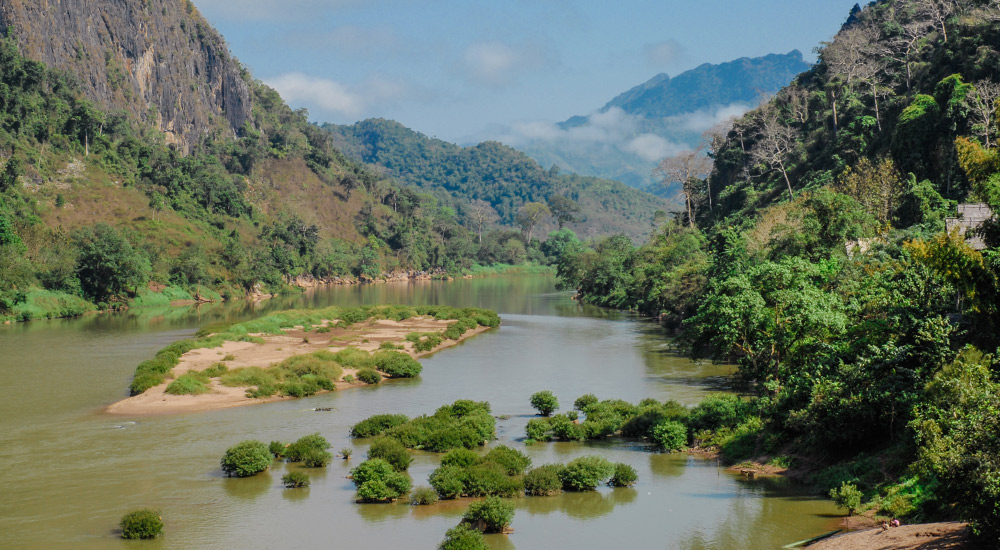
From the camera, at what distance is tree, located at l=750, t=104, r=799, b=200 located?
84.0 m

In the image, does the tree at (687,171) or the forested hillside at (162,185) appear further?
the tree at (687,171)

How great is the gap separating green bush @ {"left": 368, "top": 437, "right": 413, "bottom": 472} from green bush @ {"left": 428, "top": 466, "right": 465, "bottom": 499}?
2215 millimetres

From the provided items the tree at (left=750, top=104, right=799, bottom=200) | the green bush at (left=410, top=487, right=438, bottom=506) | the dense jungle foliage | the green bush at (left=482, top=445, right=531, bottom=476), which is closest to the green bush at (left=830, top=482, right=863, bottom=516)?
the green bush at (left=482, top=445, right=531, bottom=476)

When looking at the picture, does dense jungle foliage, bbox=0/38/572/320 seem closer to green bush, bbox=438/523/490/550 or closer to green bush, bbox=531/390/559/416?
green bush, bbox=531/390/559/416

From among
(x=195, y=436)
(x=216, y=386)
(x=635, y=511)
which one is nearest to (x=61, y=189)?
(x=216, y=386)

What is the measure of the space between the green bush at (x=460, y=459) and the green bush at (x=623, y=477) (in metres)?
4.22

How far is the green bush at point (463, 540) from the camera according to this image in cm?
1966

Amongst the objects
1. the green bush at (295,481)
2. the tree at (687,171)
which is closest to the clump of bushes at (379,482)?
the green bush at (295,481)

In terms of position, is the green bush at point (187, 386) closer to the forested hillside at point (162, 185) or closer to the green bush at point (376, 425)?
the green bush at point (376, 425)

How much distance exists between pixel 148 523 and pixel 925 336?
67.9ft

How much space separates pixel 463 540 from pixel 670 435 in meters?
12.2

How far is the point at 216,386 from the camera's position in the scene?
1636 inches

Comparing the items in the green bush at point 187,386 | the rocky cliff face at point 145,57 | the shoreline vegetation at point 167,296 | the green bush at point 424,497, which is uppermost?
the rocky cliff face at point 145,57

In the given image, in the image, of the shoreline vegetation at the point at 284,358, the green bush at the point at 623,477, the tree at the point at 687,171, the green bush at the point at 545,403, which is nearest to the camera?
the green bush at the point at 623,477
